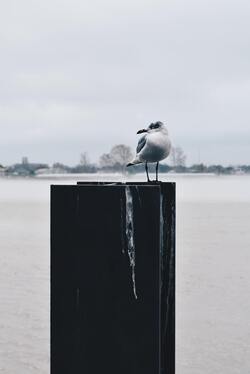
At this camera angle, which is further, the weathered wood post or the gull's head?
the gull's head

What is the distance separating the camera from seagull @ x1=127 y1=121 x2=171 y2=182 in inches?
126

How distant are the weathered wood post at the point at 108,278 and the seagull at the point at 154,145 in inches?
33.0

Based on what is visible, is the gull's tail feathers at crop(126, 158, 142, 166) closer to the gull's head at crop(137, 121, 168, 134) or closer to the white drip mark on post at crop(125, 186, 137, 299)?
the gull's head at crop(137, 121, 168, 134)

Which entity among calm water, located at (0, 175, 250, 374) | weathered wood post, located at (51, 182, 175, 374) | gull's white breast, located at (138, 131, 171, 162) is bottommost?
calm water, located at (0, 175, 250, 374)

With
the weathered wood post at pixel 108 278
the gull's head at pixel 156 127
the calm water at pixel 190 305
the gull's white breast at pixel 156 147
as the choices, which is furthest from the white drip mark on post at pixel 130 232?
the calm water at pixel 190 305

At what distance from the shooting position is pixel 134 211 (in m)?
2.35

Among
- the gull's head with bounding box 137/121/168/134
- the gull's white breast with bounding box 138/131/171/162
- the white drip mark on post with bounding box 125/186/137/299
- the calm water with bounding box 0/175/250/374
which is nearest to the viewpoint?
the white drip mark on post with bounding box 125/186/137/299

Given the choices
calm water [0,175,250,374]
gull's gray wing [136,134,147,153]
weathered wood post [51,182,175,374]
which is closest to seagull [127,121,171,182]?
gull's gray wing [136,134,147,153]

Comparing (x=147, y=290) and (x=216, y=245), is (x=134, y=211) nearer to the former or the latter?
(x=147, y=290)

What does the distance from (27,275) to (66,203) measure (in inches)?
209

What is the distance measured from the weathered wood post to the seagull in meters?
0.84

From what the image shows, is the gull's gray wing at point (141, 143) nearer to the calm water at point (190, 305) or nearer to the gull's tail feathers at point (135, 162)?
the gull's tail feathers at point (135, 162)

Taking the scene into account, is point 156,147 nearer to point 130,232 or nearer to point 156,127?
point 156,127

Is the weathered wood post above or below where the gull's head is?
below
